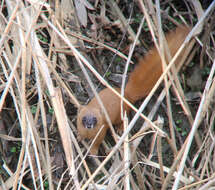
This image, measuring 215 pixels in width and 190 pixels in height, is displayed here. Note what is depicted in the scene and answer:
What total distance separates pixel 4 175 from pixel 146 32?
1.58 meters

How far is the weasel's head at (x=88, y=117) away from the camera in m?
2.62

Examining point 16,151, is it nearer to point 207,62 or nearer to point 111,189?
point 111,189

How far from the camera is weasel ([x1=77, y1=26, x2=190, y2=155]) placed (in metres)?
2.62

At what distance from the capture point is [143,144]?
279 centimetres

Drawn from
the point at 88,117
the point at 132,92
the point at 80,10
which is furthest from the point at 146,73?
the point at 80,10

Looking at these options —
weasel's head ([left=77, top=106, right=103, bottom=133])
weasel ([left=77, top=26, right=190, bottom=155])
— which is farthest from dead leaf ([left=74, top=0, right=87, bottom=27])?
weasel's head ([left=77, top=106, right=103, bottom=133])

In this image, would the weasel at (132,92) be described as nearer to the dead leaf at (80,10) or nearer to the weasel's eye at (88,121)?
the weasel's eye at (88,121)

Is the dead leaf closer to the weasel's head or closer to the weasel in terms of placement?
the weasel

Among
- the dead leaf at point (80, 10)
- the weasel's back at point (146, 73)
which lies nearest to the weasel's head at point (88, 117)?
the weasel's back at point (146, 73)

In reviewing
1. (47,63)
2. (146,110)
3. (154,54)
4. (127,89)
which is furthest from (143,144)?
(47,63)

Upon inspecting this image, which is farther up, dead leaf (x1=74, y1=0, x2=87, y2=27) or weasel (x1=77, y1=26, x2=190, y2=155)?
dead leaf (x1=74, y1=0, x2=87, y2=27)

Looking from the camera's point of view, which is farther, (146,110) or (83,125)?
(146,110)

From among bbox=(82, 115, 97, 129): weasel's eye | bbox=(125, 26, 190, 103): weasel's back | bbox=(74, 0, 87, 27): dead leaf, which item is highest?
bbox=(74, 0, 87, 27): dead leaf

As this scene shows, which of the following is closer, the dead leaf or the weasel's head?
the weasel's head
